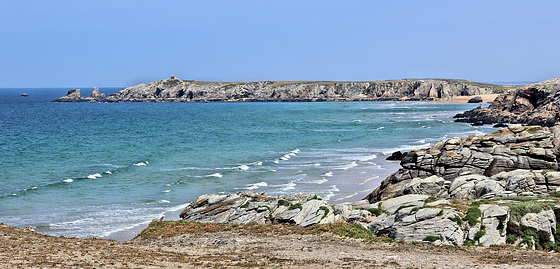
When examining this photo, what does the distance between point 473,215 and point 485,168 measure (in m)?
11.1

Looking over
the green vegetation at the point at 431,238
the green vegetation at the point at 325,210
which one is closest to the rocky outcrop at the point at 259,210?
the green vegetation at the point at 325,210

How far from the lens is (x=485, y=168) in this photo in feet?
95.2

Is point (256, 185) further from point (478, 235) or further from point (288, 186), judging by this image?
point (478, 235)

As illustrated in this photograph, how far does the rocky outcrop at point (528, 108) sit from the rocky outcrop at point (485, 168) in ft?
146

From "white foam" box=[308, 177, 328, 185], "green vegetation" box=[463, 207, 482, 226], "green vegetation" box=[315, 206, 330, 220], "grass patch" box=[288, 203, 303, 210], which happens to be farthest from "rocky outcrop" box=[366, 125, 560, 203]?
"white foam" box=[308, 177, 328, 185]

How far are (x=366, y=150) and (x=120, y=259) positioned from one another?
44536mm

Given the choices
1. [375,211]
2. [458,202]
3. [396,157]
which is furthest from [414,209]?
[396,157]

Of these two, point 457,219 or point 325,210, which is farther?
point 325,210

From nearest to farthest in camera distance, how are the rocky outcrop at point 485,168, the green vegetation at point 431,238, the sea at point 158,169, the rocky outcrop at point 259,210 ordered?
1. the green vegetation at point 431,238
2. the rocky outcrop at point 259,210
3. the rocky outcrop at point 485,168
4. the sea at point 158,169

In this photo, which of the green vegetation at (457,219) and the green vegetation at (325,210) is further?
the green vegetation at (325,210)

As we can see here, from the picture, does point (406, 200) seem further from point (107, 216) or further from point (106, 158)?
point (106, 158)

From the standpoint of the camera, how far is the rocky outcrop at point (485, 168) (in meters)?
24.5

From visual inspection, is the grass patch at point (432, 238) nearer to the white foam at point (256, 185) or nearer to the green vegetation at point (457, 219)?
the green vegetation at point (457, 219)

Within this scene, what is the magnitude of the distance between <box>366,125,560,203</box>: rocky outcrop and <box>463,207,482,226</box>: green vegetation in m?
5.07
